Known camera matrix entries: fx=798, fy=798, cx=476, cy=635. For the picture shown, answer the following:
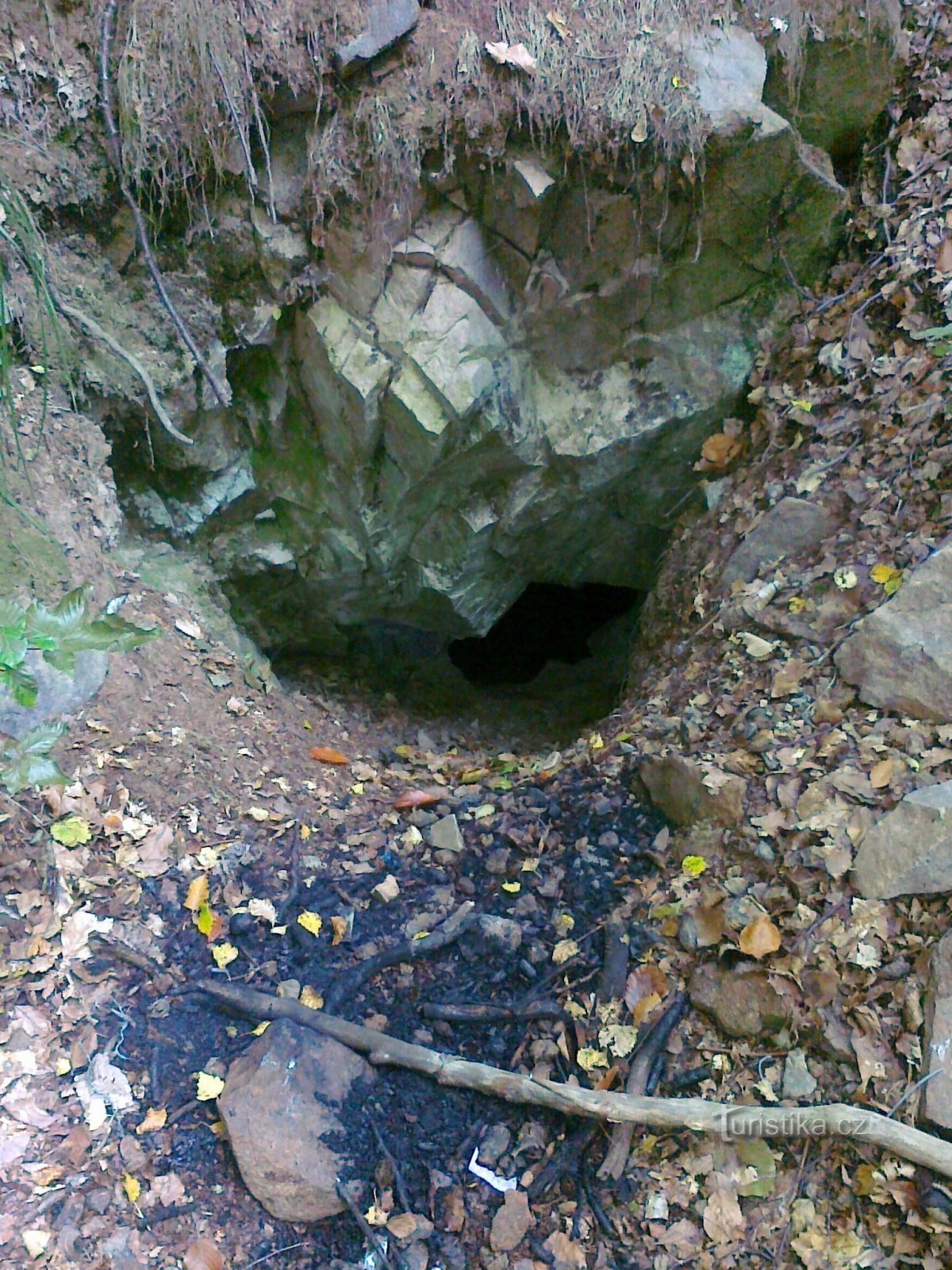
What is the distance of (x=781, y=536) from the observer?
3539 millimetres

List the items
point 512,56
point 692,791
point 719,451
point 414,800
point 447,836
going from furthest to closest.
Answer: point 719,451 < point 512,56 < point 414,800 < point 447,836 < point 692,791

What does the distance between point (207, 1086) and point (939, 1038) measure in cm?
196

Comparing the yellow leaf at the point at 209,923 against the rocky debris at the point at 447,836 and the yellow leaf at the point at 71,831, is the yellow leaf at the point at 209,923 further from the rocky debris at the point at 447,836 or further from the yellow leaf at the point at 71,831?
the rocky debris at the point at 447,836

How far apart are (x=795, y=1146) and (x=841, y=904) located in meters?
0.64

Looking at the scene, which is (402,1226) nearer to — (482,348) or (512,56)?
(482,348)

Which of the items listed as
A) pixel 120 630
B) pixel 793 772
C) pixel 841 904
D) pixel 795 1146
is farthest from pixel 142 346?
pixel 795 1146

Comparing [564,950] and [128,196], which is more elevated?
[128,196]

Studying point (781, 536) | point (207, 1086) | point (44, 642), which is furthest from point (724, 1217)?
point (781, 536)

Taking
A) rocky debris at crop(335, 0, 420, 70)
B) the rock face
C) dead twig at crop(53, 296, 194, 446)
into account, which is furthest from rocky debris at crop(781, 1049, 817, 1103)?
rocky debris at crop(335, 0, 420, 70)

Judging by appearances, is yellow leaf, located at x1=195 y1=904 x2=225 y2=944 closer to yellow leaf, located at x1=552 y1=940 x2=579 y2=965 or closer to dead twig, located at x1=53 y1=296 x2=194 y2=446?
yellow leaf, located at x1=552 y1=940 x2=579 y2=965

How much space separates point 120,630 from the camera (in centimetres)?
186

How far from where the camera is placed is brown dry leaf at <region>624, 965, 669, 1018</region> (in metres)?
2.44

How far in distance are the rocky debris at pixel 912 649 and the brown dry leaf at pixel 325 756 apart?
2125 millimetres

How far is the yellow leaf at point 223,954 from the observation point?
2533 mm
